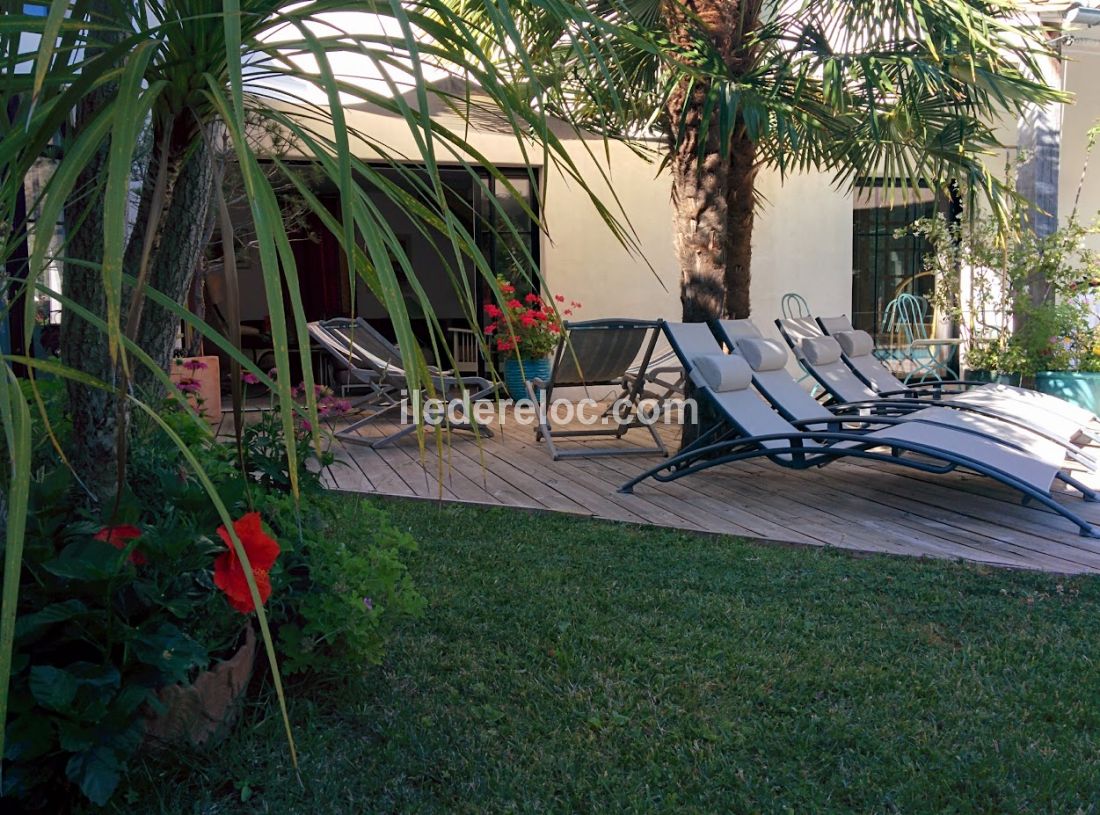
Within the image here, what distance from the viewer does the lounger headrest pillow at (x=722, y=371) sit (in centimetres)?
519

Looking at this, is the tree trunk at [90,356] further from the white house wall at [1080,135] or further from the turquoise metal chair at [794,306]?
the white house wall at [1080,135]

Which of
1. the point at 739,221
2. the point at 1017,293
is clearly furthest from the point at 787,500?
the point at 1017,293

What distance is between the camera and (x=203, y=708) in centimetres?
207

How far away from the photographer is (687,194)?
20.0 ft

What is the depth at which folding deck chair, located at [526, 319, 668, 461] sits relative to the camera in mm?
6199

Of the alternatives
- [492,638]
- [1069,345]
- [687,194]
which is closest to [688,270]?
[687,194]

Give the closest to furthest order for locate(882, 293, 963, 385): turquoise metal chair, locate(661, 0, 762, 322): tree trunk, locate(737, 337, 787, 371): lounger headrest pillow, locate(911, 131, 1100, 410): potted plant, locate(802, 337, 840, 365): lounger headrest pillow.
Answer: locate(737, 337, 787, 371): lounger headrest pillow < locate(661, 0, 762, 322): tree trunk < locate(802, 337, 840, 365): lounger headrest pillow < locate(911, 131, 1100, 410): potted plant < locate(882, 293, 963, 385): turquoise metal chair

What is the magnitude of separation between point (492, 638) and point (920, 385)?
455cm

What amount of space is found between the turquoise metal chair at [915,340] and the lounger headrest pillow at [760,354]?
2.71 meters

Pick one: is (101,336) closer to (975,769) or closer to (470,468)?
(975,769)

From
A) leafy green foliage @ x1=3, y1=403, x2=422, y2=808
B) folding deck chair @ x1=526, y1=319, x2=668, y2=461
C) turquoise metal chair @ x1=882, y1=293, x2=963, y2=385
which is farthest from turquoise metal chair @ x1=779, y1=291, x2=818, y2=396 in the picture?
leafy green foliage @ x1=3, y1=403, x2=422, y2=808

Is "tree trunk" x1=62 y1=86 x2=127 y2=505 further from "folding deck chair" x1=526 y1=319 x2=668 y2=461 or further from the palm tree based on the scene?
"folding deck chair" x1=526 y1=319 x2=668 y2=461

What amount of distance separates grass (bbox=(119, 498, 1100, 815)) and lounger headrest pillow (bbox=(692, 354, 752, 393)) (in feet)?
5.47

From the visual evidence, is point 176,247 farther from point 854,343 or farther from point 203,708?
point 854,343
